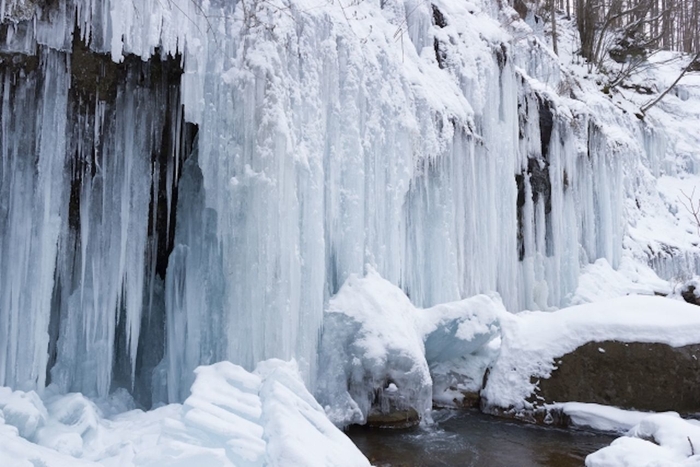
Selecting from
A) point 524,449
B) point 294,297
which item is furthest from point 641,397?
point 294,297

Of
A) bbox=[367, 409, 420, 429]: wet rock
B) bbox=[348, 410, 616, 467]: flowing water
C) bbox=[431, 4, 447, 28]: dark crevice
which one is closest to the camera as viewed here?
bbox=[348, 410, 616, 467]: flowing water

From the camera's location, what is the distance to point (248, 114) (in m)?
5.26

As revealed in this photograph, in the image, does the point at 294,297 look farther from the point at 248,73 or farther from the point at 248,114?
the point at 248,73

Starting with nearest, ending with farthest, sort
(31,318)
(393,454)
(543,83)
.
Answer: (31,318) → (393,454) → (543,83)

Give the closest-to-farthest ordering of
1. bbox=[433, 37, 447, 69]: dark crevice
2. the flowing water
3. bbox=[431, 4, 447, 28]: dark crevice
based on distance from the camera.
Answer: the flowing water
bbox=[433, 37, 447, 69]: dark crevice
bbox=[431, 4, 447, 28]: dark crevice

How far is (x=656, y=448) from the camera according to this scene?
4477 millimetres

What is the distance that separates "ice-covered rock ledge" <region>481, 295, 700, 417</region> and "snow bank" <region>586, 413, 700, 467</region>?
1543 millimetres

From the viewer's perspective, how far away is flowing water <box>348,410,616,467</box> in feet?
16.9

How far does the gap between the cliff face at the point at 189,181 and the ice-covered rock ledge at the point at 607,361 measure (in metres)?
1.47

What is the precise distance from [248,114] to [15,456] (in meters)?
3.43

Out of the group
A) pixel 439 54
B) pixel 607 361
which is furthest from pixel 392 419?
pixel 439 54

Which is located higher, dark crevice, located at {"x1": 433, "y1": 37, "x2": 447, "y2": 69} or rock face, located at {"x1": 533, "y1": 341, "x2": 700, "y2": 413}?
dark crevice, located at {"x1": 433, "y1": 37, "x2": 447, "y2": 69}

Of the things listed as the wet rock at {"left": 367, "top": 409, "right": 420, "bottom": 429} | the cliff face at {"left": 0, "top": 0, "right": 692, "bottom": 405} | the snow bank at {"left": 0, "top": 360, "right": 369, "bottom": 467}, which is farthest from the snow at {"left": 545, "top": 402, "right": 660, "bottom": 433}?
the snow bank at {"left": 0, "top": 360, "right": 369, "bottom": 467}

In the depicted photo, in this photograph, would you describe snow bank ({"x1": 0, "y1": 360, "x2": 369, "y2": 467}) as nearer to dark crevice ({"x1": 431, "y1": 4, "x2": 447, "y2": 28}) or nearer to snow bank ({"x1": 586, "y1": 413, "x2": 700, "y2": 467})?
snow bank ({"x1": 586, "y1": 413, "x2": 700, "y2": 467})
